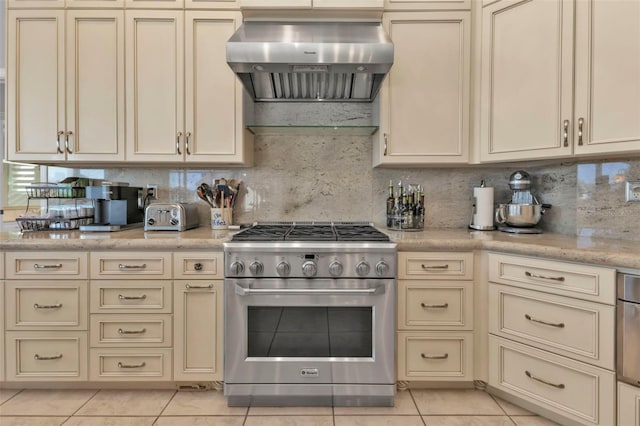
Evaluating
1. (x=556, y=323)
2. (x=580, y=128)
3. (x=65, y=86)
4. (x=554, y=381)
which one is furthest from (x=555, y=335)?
(x=65, y=86)

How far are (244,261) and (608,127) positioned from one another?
1.94 meters

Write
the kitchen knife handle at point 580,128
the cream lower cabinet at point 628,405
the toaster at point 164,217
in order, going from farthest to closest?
1. the toaster at point 164,217
2. the kitchen knife handle at point 580,128
3. the cream lower cabinet at point 628,405

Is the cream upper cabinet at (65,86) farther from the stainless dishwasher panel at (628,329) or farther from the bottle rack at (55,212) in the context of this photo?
the stainless dishwasher panel at (628,329)

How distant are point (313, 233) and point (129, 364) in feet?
4.07

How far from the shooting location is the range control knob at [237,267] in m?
1.88

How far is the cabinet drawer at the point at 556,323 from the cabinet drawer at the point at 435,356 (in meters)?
0.20

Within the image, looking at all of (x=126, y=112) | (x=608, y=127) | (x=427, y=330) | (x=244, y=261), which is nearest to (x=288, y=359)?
(x=244, y=261)

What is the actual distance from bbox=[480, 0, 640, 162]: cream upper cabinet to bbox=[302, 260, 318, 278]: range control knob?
1265 millimetres

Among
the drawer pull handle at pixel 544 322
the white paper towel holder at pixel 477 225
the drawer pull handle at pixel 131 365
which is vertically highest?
the white paper towel holder at pixel 477 225

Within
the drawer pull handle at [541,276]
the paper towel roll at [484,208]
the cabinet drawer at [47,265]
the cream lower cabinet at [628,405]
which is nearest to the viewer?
the cream lower cabinet at [628,405]

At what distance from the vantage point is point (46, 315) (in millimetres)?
1974

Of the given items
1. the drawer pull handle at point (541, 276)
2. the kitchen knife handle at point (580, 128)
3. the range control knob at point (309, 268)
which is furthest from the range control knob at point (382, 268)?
the kitchen knife handle at point (580, 128)

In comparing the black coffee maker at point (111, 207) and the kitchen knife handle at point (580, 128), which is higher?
the kitchen knife handle at point (580, 128)

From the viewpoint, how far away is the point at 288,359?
6.24 ft
